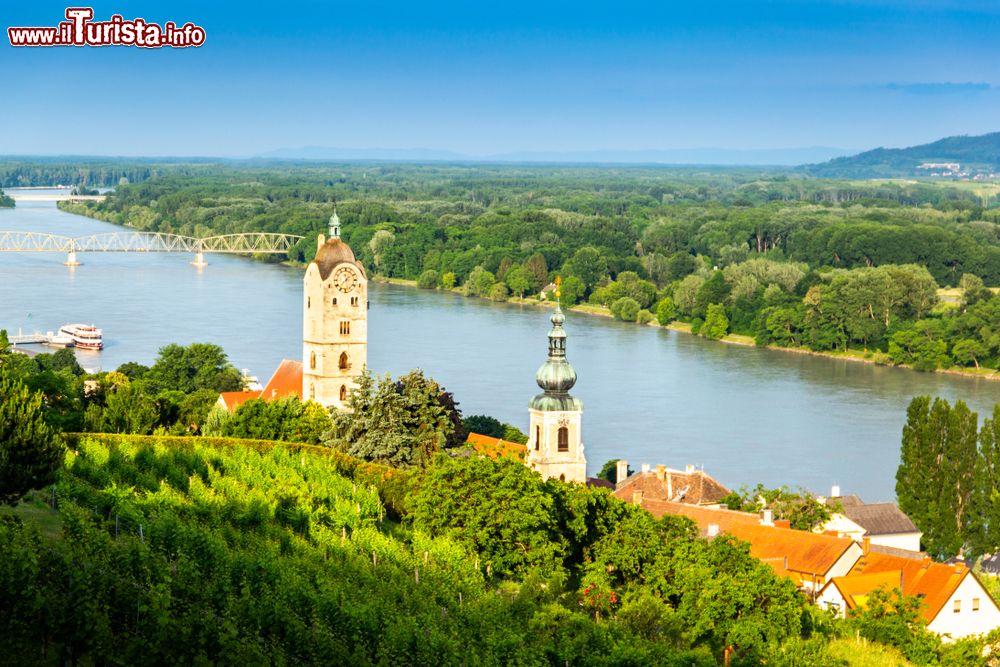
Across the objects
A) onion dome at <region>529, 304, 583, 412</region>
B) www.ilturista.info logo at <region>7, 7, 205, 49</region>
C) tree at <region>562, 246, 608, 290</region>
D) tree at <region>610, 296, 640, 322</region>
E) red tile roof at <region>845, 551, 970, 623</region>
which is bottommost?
tree at <region>610, 296, 640, 322</region>

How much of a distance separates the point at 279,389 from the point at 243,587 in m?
12.5

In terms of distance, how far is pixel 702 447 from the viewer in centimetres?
2694

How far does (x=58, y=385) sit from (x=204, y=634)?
11199 millimetres

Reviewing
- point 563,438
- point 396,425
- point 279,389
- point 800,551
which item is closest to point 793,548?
point 800,551

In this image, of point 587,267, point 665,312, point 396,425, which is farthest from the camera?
point 587,267

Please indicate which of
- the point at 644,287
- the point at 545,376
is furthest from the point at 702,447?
the point at 644,287

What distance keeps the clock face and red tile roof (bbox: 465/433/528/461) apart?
2826 millimetres

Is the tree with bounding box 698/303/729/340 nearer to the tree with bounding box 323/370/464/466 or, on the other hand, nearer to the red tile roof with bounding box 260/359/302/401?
the red tile roof with bounding box 260/359/302/401

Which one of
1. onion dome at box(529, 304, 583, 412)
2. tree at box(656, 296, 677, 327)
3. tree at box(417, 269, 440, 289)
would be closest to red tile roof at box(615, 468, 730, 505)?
onion dome at box(529, 304, 583, 412)

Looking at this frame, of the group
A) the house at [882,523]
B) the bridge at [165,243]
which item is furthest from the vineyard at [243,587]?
the bridge at [165,243]

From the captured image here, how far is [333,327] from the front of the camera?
22891mm

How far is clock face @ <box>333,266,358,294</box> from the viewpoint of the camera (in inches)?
905

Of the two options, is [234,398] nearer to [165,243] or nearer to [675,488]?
[675,488]

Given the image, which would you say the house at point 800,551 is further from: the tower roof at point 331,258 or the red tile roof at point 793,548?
the tower roof at point 331,258
